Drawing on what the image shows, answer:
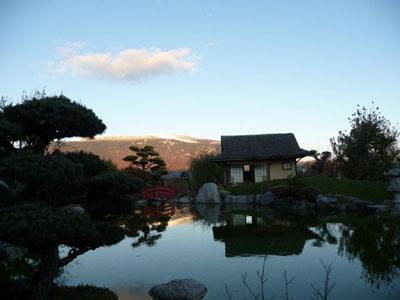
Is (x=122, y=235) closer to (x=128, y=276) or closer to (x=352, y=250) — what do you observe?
(x=128, y=276)

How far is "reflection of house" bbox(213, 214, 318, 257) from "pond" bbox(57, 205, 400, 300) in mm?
23

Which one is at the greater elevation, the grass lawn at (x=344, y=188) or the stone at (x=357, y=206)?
the grass lawn at (x=344, y=188)

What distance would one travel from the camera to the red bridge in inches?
1000

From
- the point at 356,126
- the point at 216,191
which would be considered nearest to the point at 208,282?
the point at 216,191

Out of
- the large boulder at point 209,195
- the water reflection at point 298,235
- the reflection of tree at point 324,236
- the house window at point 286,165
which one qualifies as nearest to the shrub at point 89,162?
the water reflection at point 298,235

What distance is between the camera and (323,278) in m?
6.93

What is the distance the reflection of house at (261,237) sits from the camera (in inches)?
370

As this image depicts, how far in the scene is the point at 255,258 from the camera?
28.4 feet

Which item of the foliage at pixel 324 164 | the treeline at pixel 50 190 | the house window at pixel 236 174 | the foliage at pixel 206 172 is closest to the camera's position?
the treeline at pixel 50 190

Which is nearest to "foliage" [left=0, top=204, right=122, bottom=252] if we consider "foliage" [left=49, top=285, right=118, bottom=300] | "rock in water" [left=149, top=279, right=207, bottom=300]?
"foliage" [left=49, top=285, right=118, bottom=300]

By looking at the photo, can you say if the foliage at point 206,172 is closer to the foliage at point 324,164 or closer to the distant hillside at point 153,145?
the foliage at point 324,164

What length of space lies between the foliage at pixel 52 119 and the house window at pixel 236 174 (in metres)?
21.1

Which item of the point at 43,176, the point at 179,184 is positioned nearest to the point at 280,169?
the point at 179,184

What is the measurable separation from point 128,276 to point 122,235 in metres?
2.31
